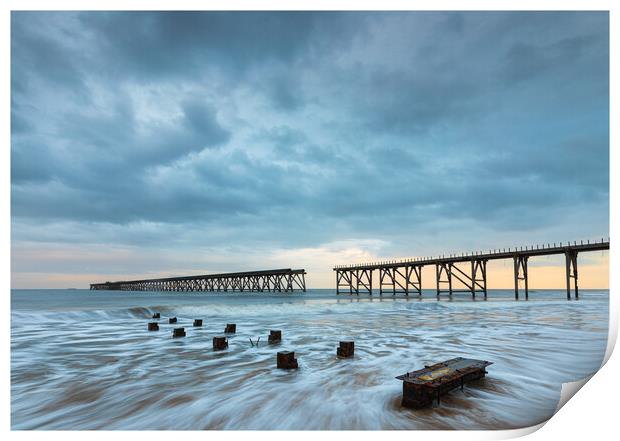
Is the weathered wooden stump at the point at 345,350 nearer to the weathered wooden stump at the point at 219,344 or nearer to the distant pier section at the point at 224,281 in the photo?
the weathered wooden stump at the point at 219,344

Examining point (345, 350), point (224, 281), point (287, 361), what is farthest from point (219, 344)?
point (224, 281)

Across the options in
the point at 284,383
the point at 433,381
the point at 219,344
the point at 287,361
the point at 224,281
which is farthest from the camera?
the point at 224,281

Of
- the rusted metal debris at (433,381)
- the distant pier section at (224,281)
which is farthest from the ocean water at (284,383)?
the distant pier section at (224,281)

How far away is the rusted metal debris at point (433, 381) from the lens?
4.44 meters

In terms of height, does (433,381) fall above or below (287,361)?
above

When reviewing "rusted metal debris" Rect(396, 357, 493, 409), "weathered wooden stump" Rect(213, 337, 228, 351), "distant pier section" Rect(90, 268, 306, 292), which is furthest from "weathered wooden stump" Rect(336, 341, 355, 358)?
"distant pier section" Rect(90, 268, 306, 292)

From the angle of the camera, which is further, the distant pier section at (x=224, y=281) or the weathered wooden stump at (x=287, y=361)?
the distant pier section at (x=224, y=281)

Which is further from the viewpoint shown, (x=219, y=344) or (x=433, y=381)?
(x=219, y=344)

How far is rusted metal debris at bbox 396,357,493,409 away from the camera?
14.6 ft

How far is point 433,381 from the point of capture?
15.1 ft

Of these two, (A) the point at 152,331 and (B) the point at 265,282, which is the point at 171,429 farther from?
(B) the point at 265,282

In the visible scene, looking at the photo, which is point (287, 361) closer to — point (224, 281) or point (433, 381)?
point (433, 381)

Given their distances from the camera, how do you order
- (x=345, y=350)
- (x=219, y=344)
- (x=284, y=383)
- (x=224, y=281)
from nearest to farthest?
(x=284, y=383) < (x=345, y=350) < (x=219, y=344) < (x=224, y=281)
